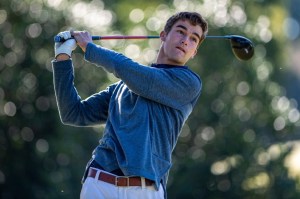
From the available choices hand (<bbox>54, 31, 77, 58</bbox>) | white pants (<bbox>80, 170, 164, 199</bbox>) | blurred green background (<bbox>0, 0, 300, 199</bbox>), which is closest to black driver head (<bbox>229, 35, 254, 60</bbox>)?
hand (<bbox>54, 31, 77, 58</bbox>)

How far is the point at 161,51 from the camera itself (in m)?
6.20

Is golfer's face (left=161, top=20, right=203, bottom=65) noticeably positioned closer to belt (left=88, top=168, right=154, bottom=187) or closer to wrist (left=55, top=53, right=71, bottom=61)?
wrist (left=55, top=53, right=71, bottom=61)

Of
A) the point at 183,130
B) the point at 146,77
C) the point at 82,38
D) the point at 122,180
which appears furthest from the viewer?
the point at 183,130

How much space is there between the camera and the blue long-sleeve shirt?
5.77m

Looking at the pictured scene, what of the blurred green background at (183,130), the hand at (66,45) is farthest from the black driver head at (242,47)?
the blurred green background at (183,130)

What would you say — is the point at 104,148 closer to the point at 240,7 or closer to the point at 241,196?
the point at 241,196

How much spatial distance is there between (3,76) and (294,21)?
62.3 ft

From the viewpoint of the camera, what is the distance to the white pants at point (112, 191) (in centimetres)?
578

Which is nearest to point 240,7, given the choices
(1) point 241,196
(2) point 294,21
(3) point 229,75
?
(3) point 229,75

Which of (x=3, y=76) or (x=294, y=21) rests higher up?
(x=294, y=21)

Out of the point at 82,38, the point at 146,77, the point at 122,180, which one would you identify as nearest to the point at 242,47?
the point at 146,77

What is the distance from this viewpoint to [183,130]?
2073 cm

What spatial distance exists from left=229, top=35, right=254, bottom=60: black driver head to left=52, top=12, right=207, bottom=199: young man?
2.04 ft

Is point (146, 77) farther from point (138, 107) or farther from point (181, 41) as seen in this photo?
point (181, 41)
